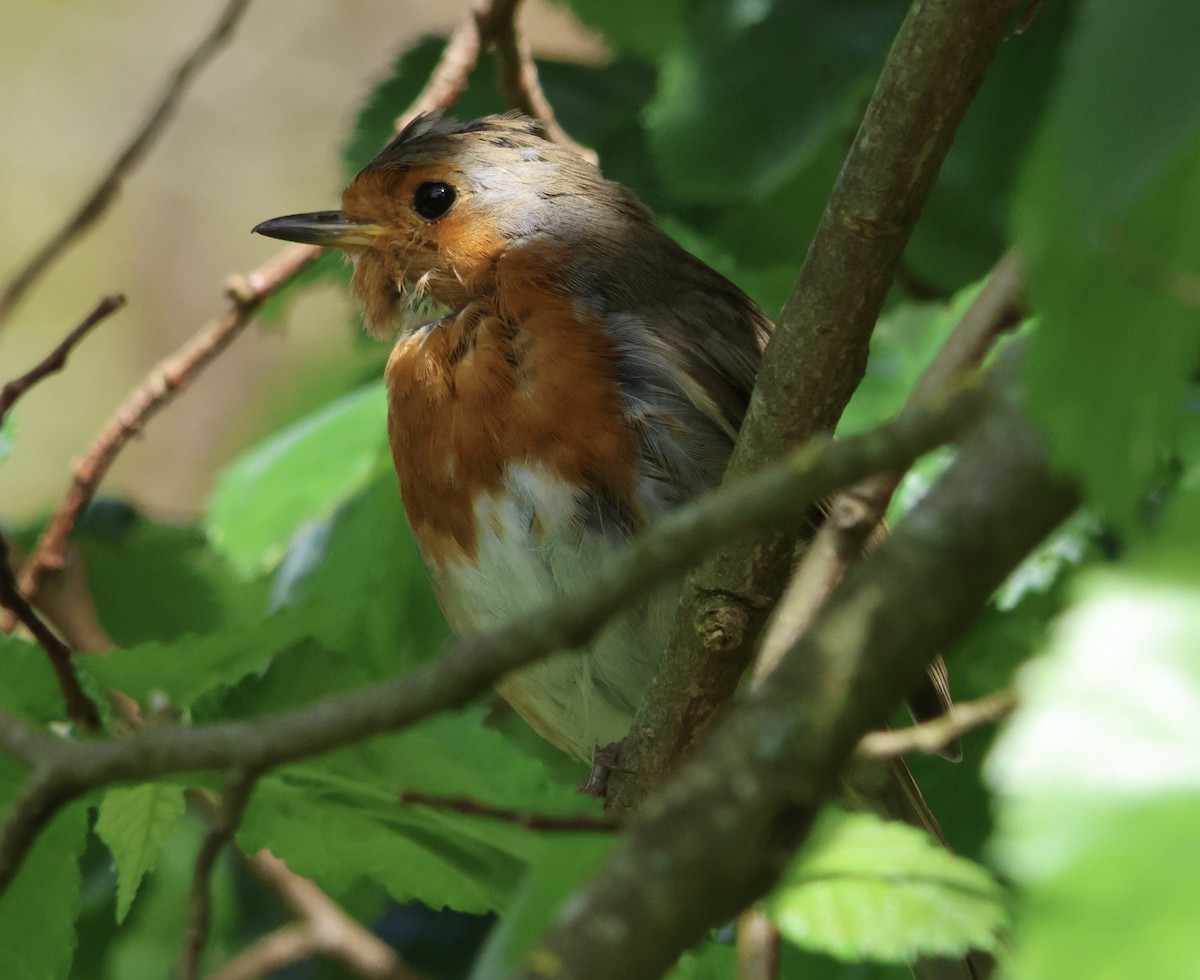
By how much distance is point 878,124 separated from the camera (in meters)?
1.56

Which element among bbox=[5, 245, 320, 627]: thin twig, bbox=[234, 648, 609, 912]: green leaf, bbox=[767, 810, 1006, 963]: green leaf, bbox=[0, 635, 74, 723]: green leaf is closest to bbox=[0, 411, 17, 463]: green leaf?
bbox=[5, 245, 320, 627]: thin twig

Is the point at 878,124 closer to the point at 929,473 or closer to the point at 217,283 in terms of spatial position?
the point at 929,473

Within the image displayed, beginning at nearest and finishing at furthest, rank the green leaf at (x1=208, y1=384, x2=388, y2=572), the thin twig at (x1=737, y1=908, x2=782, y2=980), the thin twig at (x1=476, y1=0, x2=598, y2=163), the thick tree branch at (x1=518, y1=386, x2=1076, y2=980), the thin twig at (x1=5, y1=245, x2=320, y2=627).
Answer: the thick tree branch at (x1=518, y1=386, x2=1076, y2=980) → the thin twig at (x1=737, y1=908, x2=782, y2=980) → the thin twig at (x1=5, y1=245, x2=320, y2=627) → the thin twig at (x1=476, y1=0, x2=598, y2=163) → the green leaf at (x1=208, y1=384, x2=388, y2=572)

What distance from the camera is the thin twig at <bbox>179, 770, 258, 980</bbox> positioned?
1.21 meters

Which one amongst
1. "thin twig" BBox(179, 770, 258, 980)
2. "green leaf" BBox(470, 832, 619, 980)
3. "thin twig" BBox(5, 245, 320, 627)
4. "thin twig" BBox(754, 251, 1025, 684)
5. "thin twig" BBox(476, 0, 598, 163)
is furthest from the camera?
"thin twig" BBox(476, 0, 598, 163)

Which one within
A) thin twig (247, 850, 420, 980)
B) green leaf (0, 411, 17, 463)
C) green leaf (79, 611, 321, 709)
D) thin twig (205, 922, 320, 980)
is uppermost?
green leaf (0, 411, 17, 463)

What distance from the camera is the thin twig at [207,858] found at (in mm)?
1206

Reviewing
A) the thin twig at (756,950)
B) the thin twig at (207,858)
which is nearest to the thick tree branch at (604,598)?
the thin twig at (207,858)

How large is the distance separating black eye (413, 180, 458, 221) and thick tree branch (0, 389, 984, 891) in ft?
6.56

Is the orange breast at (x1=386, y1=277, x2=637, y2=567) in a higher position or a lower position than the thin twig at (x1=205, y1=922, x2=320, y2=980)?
higher

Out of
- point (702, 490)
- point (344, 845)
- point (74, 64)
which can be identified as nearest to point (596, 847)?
point (344, 845)

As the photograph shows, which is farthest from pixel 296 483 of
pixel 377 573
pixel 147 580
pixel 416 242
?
pixel 416 242

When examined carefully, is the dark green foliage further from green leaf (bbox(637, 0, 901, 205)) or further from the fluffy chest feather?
the fluffy chest feather

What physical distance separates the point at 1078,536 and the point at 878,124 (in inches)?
39.9
